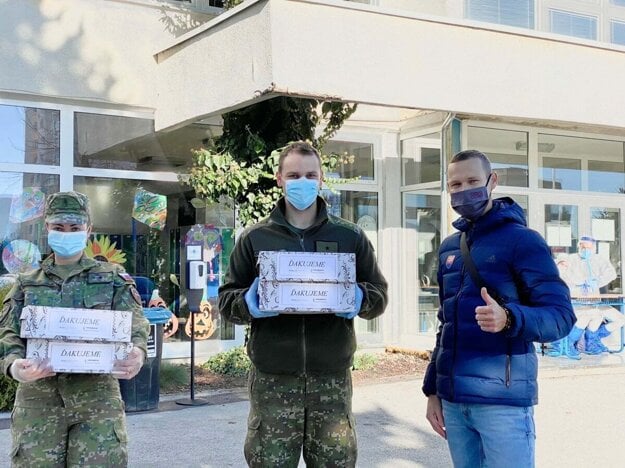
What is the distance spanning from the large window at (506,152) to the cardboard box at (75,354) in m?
8.09

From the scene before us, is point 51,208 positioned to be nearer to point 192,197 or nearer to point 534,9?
point 192,197

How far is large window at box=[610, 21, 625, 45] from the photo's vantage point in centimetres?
1120

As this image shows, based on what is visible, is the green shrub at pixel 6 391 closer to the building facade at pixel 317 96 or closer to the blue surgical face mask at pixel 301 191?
the building facade at pixel 317 96

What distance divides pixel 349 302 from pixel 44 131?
667 cm

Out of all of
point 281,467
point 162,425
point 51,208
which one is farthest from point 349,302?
point 162,425

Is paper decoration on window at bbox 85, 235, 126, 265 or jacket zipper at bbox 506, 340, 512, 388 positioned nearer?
jacket zipper at bbox 506, 340, 512, 388

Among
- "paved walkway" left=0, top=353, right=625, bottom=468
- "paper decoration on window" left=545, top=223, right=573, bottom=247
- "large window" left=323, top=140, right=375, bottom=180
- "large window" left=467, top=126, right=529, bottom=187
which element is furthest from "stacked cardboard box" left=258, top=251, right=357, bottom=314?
"paper decoration on window" left=545, top=223, right=573, bottom=247

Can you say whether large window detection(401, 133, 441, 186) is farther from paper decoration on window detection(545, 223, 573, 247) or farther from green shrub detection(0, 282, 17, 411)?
green shrub detection(0, 282, 17, 411)

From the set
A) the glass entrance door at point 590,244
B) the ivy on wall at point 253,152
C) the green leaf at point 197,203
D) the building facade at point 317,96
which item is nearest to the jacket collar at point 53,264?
the building facade at point 317,96

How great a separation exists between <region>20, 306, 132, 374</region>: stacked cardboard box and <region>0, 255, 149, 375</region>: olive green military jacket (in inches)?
3.7

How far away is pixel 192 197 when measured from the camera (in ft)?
30.6

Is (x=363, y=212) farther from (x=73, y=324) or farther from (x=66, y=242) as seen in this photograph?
(x=73, y=324)

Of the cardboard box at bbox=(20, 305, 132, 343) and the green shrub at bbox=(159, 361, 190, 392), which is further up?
the cardboard box at bbox=(20, 305, 132, 343)

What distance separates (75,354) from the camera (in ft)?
9.53
